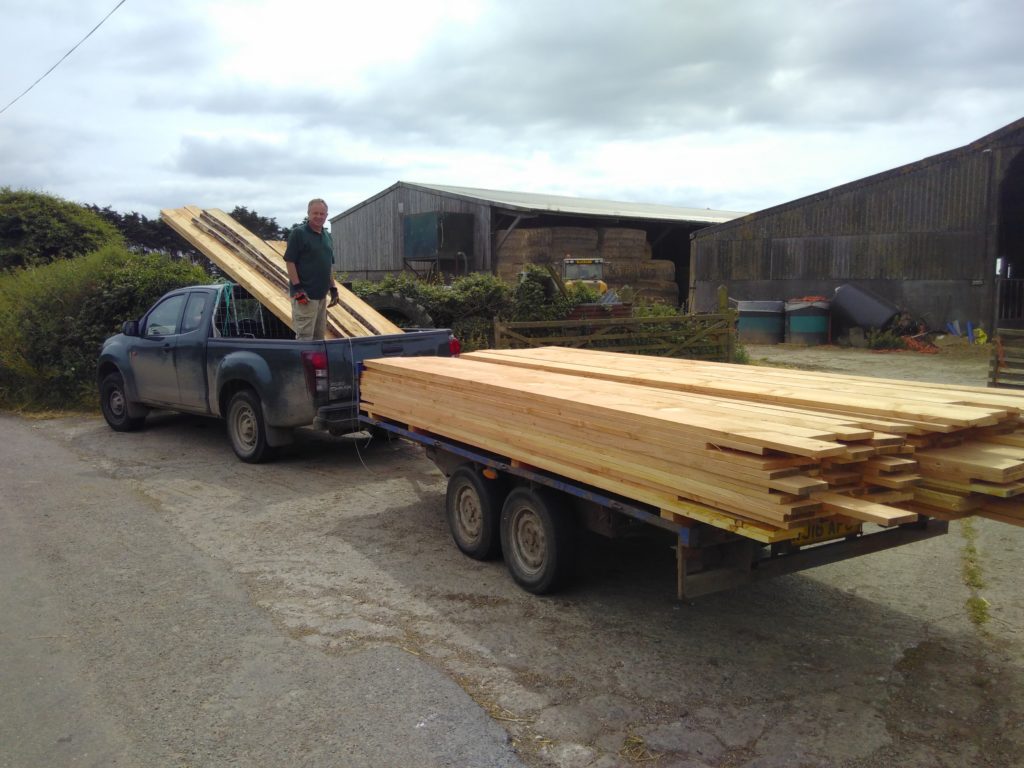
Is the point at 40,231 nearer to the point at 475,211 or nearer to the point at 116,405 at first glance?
the point at 116,405

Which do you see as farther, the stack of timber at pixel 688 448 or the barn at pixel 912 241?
the barn at pixel 912 241

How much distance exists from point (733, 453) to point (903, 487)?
2.33 feet

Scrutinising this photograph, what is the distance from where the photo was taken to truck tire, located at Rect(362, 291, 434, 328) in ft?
41.4

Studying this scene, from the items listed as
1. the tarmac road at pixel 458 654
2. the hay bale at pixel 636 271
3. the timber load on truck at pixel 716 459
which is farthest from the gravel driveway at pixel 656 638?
the hay bale at pixel 636 271

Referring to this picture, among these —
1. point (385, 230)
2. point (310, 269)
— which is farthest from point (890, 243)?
point (310, 269)

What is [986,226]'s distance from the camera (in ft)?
78.1

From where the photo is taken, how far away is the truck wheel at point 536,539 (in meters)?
4.97

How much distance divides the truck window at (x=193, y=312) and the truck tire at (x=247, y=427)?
4.21 feet

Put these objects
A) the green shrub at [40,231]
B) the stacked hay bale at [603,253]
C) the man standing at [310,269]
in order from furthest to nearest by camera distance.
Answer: the stacked hay bale at [603,253], the green shrub at [40,231], the man standing at [310,269]

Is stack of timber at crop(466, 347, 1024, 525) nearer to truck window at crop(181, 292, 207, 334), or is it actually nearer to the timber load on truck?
the timber load on truck

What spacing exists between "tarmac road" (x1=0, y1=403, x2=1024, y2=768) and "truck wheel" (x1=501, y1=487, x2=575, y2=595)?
155mm

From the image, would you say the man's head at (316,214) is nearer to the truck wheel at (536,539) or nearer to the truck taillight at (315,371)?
the truck taillight at (315,371)

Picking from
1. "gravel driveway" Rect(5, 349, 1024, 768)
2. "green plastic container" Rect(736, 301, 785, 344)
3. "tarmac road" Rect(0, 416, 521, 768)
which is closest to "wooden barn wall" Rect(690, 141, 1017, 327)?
"green plastic container" Rect(736, 301, 785, 344)

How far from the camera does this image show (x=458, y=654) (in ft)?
14.4
